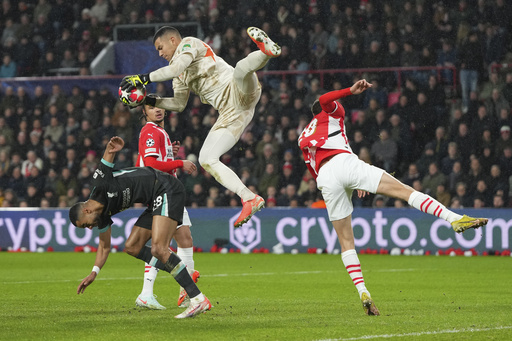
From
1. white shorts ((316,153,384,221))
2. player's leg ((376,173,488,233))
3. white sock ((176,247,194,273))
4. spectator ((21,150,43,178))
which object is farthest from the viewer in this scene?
spectator ((21,150,43,178))

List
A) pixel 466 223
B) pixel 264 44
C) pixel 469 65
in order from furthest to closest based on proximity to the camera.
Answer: pixel 469 65, pixel 264 44, pixel 466 223

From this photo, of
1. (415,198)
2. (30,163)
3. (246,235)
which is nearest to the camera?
(415,198)

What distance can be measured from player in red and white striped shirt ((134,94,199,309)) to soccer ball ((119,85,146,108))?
486 mm

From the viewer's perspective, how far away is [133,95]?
8.73 metres

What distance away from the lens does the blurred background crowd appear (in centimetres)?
1814

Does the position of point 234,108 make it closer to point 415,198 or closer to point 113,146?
point 113,146

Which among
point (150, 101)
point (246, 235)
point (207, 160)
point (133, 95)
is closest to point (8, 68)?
point (246, 235)

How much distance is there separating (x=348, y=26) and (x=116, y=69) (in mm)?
6392

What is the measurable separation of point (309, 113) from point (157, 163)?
1095cm

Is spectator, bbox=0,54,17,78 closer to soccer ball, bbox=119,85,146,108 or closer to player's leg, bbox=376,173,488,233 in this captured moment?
soccer ball, bbox=119,85,146,108

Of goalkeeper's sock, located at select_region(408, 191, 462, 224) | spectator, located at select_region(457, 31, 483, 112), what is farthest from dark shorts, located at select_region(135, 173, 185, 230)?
spectator, located at select_region(457, 31, 483, 112)

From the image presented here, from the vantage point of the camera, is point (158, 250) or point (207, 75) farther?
point (207, 75)

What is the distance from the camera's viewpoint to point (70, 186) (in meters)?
20.7

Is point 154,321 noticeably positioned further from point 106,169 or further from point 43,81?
point 43,81
